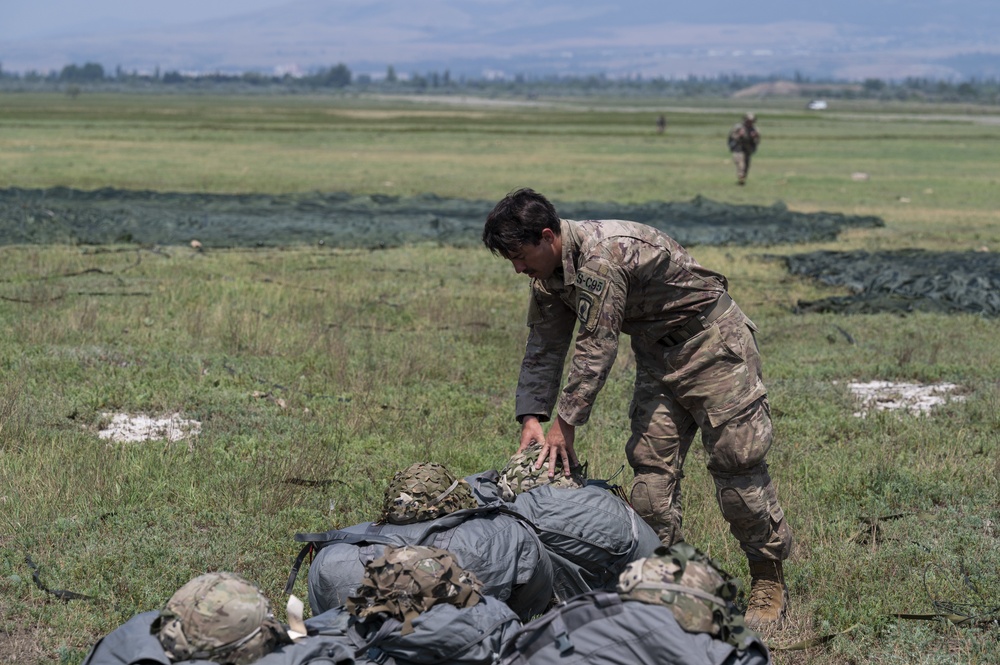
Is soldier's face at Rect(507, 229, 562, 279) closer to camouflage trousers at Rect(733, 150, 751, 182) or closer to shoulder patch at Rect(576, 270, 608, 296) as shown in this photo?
shoulder patch at Rect(576, 270, 608, 296)

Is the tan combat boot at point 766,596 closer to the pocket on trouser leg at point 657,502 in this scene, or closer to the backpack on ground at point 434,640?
the pocket on trouser leg at point 657,502

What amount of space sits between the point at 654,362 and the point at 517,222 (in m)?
1.18

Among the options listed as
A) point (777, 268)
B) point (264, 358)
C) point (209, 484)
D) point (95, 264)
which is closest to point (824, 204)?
point (777, 268)

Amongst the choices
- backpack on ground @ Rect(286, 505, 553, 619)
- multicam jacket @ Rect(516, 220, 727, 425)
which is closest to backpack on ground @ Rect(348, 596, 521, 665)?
backpack on ground @ Rect(286, 505, 553, 619)

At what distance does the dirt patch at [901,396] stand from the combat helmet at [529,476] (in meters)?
4.80

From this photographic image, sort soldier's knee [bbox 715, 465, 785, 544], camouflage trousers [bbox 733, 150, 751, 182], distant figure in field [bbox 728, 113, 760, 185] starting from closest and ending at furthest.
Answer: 1. soldier's knee [bbox 715, 465, 785, 544]
2. distant figure in field [bbox 728, 113, 760, 185]
3. camouflage trousers [bbox 733, 150, 751, 182]

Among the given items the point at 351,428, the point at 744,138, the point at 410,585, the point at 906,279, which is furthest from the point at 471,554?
the point at 744,138

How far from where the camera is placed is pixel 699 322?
552 centimetres

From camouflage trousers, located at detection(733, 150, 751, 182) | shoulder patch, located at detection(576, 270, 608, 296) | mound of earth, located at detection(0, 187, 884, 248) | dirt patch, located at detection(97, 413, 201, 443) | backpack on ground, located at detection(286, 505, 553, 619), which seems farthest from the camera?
camouflage trousers, located at detection(733, 150, 751, 182)

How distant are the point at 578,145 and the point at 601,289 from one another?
5269 centimetres

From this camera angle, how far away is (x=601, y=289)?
5059 millimetres

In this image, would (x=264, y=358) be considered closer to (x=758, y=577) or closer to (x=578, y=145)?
(x=758, y=577)

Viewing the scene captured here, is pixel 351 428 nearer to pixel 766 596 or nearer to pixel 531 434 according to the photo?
pixel 531 434

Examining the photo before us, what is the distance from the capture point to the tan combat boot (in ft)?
18.5
